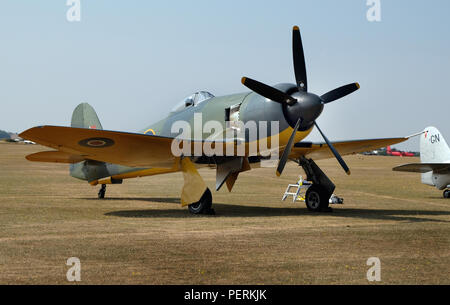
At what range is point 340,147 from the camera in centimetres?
1462

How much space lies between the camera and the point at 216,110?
12336 mm

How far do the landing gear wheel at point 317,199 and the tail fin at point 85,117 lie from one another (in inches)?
299

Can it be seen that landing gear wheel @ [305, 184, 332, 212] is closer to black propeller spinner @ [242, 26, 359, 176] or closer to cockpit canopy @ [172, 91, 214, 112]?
black propeller spinner @ [242, 26, 359, 176]

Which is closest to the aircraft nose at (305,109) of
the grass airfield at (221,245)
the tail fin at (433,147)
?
the grass airfield at (221,245)

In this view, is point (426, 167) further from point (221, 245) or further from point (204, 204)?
point (221, 245)

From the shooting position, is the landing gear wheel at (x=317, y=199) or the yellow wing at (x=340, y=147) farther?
the yellow wing at (x=340, y=147)

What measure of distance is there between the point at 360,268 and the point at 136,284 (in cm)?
270

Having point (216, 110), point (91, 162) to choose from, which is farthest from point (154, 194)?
point (216, 110)

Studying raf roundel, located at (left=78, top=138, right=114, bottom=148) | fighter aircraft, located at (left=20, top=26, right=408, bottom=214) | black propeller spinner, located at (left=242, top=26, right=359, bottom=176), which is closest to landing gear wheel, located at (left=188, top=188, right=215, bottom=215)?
fighter aircraft, located at (left=20, top=26, right=408, bottom=214)

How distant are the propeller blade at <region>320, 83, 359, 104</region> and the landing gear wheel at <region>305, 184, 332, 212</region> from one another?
252cm

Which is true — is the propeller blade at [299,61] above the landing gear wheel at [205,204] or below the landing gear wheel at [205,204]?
above

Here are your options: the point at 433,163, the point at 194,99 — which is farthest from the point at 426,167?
the point at 194,99

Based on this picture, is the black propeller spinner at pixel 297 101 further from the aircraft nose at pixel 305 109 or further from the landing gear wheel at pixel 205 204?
the landing gear wheel at pixel 205 204

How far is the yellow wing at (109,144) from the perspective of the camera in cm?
1002
